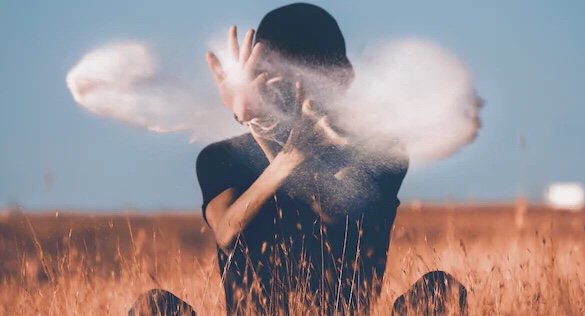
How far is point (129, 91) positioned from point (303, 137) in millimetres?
908

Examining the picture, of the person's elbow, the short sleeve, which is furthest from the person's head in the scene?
the person's elbow

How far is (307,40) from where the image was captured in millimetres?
3346

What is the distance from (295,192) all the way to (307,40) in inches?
25.5

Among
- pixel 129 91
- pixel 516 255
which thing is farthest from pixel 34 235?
pixel 516 255

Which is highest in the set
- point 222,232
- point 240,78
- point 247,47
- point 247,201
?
point 247,47

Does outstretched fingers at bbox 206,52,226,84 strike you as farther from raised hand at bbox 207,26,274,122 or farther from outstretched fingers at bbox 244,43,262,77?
outstretched fingers at bbox 244,43,262,77

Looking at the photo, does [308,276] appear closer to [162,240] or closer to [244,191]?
[244,191]

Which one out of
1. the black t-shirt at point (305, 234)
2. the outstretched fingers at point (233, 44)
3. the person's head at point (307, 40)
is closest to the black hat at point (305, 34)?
the person's head at point (307, 40)

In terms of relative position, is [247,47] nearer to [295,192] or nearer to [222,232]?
[295,192]

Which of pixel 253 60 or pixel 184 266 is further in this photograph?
pixel 184 266

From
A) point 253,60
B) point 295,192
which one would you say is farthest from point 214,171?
point 253,60

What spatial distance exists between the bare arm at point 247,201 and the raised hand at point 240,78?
25 cm

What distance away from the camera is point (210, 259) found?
353cm

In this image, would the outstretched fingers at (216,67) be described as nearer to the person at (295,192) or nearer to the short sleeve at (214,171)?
the person at (295,192)
